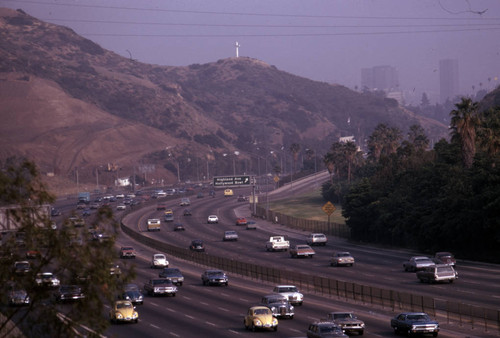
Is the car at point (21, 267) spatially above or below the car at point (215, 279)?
above

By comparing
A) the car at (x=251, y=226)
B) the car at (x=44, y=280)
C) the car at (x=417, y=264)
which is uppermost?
the car at (x=44, y=280)

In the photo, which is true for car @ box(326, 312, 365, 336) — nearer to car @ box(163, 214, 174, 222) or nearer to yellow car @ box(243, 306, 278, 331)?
yellow car @ box(243, 306, 278, 331)

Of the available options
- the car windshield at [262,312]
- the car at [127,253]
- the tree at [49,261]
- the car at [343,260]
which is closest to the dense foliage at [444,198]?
the car at [343,260]

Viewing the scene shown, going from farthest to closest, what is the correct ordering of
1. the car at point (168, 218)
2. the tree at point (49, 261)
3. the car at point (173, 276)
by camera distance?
the car at point (168, 218), the car at point (173, 276), the tree at point (49, 261)

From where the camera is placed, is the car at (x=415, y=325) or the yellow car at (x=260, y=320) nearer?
the car at (x=415, y=325)

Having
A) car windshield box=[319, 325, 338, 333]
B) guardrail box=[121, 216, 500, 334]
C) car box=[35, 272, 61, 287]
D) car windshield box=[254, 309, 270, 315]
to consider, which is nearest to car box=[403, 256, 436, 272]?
guardrail box=[121, 216, 500, 334]

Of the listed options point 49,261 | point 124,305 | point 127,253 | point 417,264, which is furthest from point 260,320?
point 127,253

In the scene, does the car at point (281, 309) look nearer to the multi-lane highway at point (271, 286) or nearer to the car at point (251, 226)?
the multi-lane highway at point (271, 286)

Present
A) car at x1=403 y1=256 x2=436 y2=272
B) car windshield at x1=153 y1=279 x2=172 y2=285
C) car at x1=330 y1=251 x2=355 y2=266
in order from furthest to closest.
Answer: car at x1=330 y1=251 x2=355 y2=266
car at x1=403 y1=256 x2=436 y2=272
car windshield at x1=153 y1=279 x2=172 y2=285
